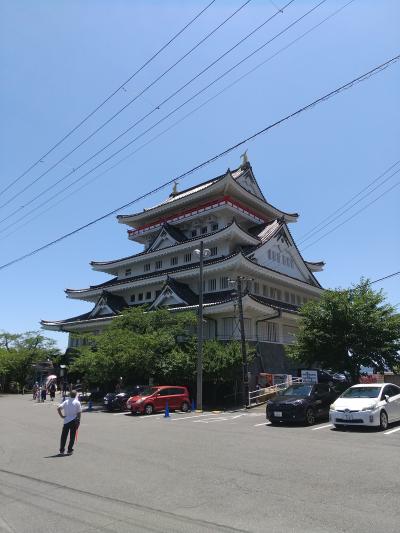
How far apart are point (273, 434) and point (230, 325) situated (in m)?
17.4

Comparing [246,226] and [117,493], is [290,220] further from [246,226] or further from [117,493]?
[117,493]

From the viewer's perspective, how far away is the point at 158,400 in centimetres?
2325

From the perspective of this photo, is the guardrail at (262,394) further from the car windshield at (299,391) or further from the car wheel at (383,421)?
the car wheel at (383,421)

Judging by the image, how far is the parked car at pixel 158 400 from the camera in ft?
73.8

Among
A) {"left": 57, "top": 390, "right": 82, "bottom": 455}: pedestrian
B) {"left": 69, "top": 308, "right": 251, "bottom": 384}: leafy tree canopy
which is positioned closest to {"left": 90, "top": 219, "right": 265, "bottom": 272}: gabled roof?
{"left": 69, "top": 308, "right": 251, "bottom": 384}: leafy tree canopy

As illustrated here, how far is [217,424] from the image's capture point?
1773cm

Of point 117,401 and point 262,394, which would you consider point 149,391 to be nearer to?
point 117,401

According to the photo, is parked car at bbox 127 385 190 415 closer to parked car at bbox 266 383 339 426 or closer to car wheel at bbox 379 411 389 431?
parked car at bbox 266 383 339 426

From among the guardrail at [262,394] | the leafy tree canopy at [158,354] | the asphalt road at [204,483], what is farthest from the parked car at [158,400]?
the asphalt road at [204,483]

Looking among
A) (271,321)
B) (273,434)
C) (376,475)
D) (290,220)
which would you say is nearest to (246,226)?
(290,220)

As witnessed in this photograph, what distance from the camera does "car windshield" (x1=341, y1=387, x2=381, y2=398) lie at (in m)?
15.4

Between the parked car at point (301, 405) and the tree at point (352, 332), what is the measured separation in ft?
16.2

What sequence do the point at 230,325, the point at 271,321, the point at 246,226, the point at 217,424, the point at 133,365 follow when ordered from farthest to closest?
the point at 246,226
the point at 271,321
the point at 230,325
the point at 133,365
the point at 217,424

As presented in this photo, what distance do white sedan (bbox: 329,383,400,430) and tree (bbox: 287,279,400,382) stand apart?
6525mm
